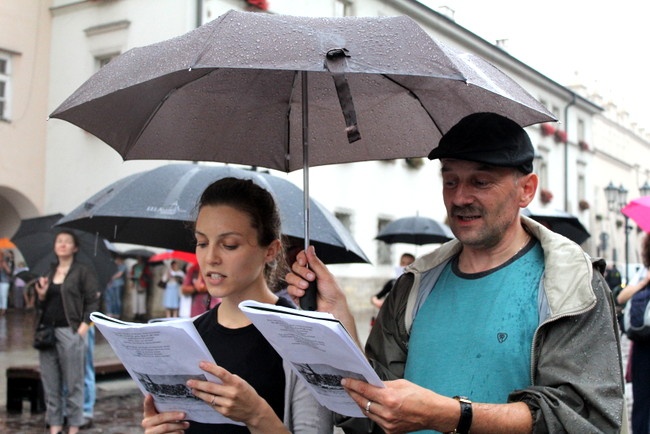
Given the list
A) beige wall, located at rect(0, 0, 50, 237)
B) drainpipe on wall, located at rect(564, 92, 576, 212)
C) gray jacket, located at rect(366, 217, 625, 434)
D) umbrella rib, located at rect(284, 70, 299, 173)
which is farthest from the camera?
drainpipe on wall, located at rect(564, 92, 576, 212)

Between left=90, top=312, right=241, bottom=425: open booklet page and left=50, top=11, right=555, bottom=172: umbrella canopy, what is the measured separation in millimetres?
669

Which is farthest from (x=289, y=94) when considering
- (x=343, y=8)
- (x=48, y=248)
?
(x=343, y=8)

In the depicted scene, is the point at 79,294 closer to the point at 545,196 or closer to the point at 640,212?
the point at 640,212

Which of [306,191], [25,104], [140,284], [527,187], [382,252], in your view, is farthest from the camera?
[382,252]

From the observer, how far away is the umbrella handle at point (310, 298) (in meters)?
2.79

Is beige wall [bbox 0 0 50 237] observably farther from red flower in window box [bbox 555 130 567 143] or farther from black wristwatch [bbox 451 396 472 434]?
red flower in window box [bbox 555 130 567 143]

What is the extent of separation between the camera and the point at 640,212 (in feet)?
24.2

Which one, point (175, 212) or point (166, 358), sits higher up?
point (175, 212)

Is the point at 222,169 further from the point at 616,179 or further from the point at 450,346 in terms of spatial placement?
the point at 616,179

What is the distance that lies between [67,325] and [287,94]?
5.11m

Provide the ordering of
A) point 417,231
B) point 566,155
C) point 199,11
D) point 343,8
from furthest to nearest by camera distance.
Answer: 1. point 566,155
2. point 343,8
3. point 199,11
4. point 417,231

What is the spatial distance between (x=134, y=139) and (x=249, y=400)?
1460 millimetres

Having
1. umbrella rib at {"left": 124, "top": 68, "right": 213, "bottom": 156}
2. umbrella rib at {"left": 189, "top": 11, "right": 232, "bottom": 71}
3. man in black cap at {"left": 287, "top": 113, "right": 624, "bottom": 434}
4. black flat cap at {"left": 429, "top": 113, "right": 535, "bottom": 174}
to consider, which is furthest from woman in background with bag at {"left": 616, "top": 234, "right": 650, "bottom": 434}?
umbrella rib at {"left": 189, "top": 11, "right": 232, "bottom": 71}

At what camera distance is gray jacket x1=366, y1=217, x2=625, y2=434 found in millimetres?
2221
